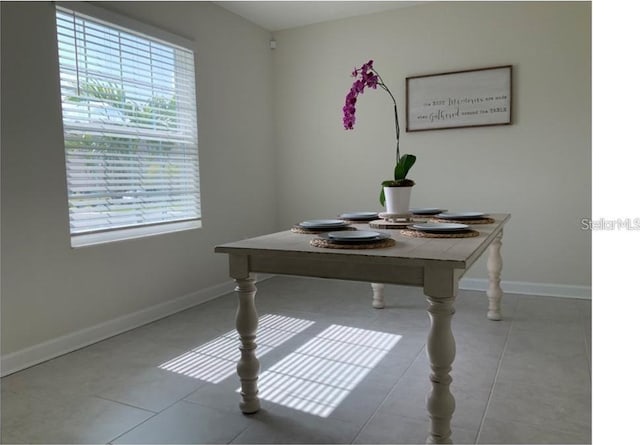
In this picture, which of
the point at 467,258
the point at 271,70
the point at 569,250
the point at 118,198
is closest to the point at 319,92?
the point at 271,70

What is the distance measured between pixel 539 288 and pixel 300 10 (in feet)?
9.87

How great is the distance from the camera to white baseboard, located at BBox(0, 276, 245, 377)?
2.35m

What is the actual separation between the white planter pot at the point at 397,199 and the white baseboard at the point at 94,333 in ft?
6.03

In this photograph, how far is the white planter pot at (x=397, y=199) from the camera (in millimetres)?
2236

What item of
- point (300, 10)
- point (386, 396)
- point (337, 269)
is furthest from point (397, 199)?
point (300, 10)

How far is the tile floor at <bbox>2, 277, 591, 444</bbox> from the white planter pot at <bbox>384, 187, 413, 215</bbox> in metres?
0.78

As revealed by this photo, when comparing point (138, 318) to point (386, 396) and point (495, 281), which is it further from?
point (495, 281)

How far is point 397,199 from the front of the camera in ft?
7.41

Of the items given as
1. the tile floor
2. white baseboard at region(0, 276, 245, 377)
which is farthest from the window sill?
the tile floor

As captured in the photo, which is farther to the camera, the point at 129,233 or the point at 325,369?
the point at 129,233

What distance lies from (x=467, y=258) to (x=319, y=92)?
10.6 feet

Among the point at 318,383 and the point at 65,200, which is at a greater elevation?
the point at 65,200

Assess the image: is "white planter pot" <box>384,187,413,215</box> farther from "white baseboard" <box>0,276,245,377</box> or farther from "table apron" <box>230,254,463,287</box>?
"white baseboard" <box>0,276,245,377</box>

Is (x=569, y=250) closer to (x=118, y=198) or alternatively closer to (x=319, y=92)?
(x=319, y=92)
